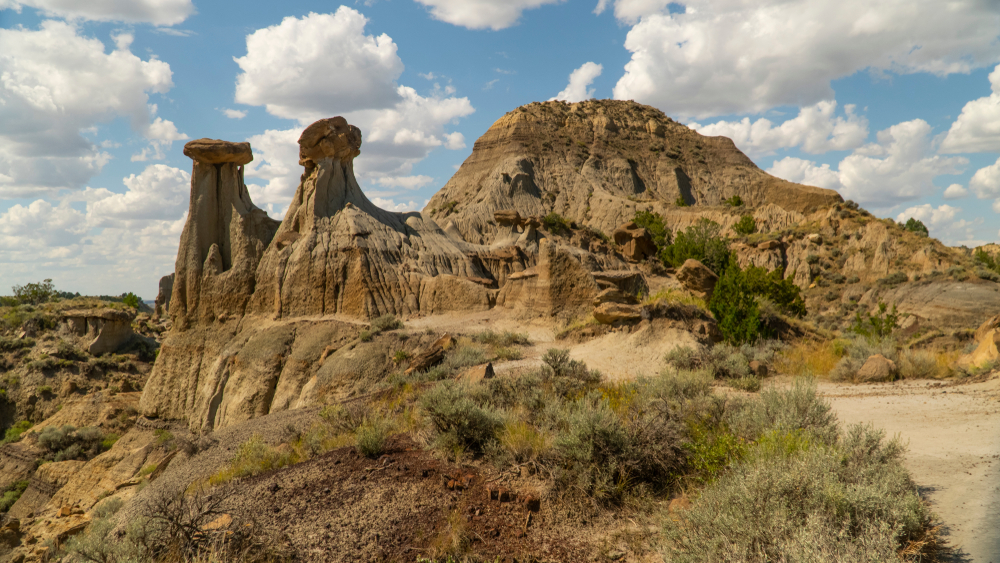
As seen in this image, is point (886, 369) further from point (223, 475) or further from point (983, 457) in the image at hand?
point (223, 475)

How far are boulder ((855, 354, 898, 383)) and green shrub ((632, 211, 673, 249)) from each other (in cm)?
2695

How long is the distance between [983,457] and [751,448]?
270 cm

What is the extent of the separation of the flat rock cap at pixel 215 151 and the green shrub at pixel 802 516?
2536 cm

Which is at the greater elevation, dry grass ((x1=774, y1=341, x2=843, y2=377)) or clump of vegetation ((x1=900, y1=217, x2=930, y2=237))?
clump of vegetation ((x1=900, y1=217, x2=930, y2=237))

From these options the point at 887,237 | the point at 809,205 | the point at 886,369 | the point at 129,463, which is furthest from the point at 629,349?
the point at 809,205

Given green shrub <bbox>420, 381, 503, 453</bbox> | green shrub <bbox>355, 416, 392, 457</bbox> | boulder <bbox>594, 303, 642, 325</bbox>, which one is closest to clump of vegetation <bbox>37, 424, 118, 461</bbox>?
green shrub <bbox>355, 416, 392, 457</bbox>

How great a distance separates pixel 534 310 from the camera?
1914cm

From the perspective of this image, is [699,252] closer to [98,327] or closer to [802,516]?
[802,516]

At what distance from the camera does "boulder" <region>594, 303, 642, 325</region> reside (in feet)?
46.2

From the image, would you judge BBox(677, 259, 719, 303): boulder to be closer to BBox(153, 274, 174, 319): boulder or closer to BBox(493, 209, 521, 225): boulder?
BBox(493, 209, 521, 225): boulder

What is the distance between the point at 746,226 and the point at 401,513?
4202 cm

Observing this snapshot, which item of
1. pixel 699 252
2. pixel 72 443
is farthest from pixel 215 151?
pixel 699 252

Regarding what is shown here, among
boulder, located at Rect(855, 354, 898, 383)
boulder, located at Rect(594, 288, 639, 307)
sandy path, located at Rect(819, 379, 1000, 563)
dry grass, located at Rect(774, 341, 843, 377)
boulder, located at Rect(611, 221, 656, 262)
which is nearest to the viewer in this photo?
sandy path, located at Rect(819, 379, 1000, 563)

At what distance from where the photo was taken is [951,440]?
6.04 metres
